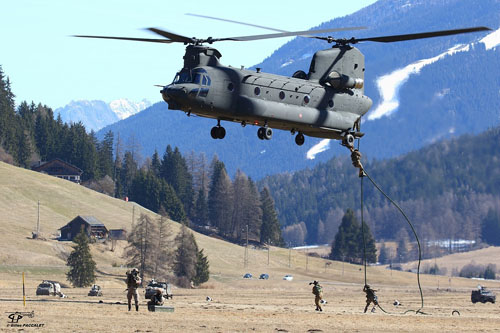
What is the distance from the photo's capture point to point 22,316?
48938mm

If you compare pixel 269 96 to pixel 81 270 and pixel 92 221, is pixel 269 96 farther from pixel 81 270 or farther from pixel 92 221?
pixel 92 221

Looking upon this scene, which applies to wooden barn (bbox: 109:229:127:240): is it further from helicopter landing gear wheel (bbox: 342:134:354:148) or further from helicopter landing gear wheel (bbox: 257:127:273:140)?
helicopter landing gear wheel (bbox: 257:127:273:140)

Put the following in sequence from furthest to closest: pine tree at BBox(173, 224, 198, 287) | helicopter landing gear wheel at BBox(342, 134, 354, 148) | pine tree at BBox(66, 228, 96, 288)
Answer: pine tree at BBox(173, 224, 198, 287) → pine tree at BBox(66, 228, 96, 288) → helicopter landing gear wheel at BBox(342, 134, 354, 148)

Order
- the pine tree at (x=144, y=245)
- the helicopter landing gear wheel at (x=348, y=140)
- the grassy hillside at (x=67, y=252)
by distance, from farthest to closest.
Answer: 1. the grassy hillside at (x=67, y=252)
2. the pine tree at (x=144, y=245)
3. the helicopter landing gear wheel at (x=348, y=140)

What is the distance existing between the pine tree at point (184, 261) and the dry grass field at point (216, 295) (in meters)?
7.30

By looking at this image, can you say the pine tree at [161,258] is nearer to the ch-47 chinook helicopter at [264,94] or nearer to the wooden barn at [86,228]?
the wooden barn at [86,228]

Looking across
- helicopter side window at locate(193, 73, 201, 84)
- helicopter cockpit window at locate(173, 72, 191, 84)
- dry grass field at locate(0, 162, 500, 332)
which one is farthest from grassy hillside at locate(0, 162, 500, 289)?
helicopter side window at locate(193, 73, 201, 84)

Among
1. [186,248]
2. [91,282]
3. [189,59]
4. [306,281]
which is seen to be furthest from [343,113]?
[306,281]

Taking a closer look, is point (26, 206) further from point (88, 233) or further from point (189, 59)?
point (189, 59)

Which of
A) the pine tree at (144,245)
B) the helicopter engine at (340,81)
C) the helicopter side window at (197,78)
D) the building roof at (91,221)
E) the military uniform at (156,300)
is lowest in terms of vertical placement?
the military uniform at (156,300)

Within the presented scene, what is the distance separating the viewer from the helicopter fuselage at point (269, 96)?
152 feet

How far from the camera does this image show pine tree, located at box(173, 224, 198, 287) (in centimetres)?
13662

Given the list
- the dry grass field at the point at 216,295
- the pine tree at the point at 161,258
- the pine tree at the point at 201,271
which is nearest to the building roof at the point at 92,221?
the dry grass field at the point at 216,295

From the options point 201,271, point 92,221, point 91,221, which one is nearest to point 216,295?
point 201,271
